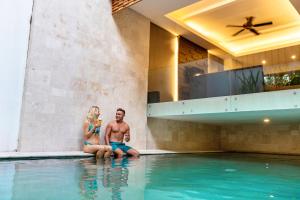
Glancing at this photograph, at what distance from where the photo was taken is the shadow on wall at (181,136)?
31.3 ft

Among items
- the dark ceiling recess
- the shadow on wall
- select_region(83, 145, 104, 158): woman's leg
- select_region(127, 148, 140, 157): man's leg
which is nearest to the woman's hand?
select_region(83, 145, 104, 158): woman's leg

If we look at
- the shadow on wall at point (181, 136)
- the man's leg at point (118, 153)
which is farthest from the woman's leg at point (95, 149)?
the shadow on wall at point (181, 136)

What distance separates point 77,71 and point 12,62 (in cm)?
165

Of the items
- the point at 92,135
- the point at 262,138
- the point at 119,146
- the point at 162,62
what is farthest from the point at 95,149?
the point at 262,138

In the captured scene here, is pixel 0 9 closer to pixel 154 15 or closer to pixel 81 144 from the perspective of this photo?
pixel 81 144

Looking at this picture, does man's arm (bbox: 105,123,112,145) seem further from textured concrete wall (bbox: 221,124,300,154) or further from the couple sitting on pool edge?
textured concrete wall (bbox: 221,124,300,154)

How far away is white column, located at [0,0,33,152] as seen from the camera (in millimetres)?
Answer: 6281

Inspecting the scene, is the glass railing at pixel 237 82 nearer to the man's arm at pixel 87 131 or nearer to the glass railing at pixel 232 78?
the glass railing at pixel 232 78

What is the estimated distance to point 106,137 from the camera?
7.35m

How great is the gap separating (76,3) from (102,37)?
121cm

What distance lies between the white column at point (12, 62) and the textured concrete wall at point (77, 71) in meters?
0.18

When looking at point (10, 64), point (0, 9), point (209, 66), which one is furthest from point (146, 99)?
point (0, 9)

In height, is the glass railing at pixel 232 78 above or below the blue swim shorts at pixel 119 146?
above

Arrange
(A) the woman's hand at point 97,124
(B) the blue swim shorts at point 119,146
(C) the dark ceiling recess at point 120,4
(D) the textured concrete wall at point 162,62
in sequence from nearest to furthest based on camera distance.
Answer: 1. (A) the woman's hand at point 97,124
2. (B) the blue swim shorts at point 119,146
3. (C) the dark ceiling recess at point 120,4
4. (D) the textured concrete wall at point 162,62
